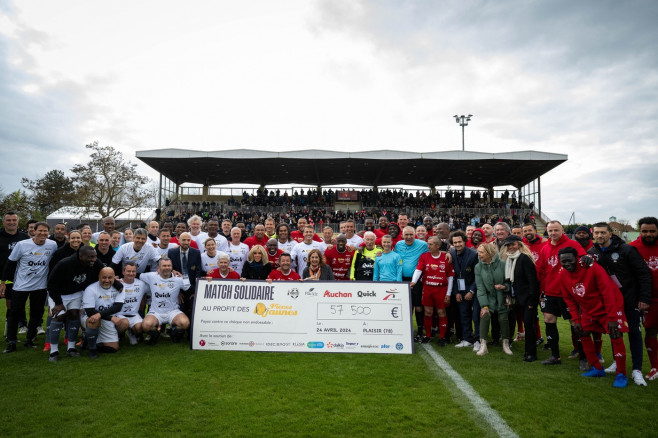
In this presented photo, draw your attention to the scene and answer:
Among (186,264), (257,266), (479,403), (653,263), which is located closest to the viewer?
(479,403)

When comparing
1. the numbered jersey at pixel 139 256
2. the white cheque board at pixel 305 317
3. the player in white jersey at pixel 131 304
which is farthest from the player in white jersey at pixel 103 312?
the white cheque board at pixel 305 317

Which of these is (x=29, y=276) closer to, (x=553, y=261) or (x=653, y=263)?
(x=553, y=261)

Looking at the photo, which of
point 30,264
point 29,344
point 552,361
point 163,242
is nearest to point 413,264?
point 552,361

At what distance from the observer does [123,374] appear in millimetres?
4543

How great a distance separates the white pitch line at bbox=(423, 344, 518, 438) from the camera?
10.7ft

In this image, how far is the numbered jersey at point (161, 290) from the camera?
607 cm

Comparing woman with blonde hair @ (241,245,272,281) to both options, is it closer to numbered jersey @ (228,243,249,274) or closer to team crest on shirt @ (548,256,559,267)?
numbered jersey @ (228,243,249,274)

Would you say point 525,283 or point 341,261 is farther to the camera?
point 341,261

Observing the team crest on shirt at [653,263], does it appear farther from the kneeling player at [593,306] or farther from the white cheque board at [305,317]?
the white cheque board at [305,317]

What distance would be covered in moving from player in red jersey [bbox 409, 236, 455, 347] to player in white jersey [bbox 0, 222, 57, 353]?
588cm

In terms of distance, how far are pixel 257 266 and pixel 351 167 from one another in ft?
83.2

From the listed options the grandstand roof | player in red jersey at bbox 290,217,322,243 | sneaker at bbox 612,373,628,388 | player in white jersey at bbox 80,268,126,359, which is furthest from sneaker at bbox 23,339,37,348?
the grandstand roof

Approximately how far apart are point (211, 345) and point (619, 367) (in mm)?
5354

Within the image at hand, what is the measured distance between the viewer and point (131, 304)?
595 cm
